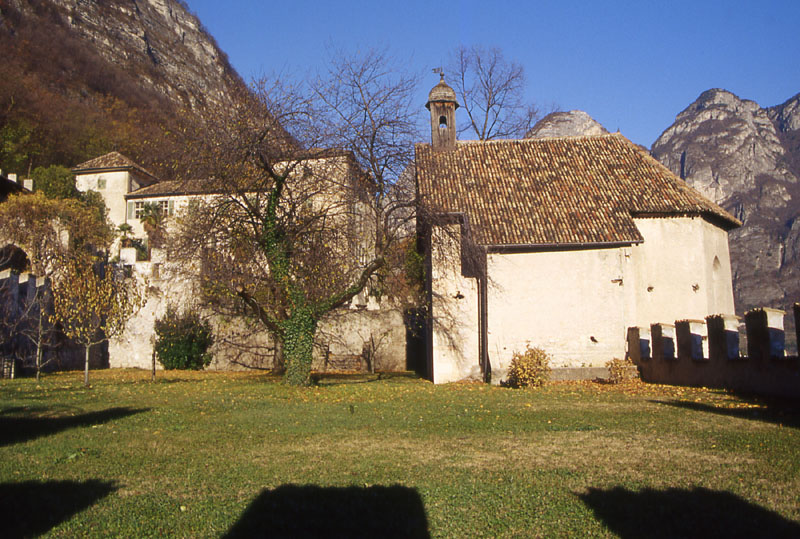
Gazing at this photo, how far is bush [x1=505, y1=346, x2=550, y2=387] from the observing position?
661 inches

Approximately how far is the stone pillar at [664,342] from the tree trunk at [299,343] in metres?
9.36

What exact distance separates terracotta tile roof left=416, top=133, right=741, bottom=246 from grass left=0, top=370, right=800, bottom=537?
827 centimetres

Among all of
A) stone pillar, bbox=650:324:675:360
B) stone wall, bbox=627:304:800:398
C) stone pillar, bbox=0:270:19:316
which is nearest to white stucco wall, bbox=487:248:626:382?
stone wall, bbox=627:304:800:398

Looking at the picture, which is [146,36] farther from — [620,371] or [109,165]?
[620,371]

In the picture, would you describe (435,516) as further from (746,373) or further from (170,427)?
(746,373)

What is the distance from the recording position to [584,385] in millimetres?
17094

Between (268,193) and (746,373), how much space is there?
493 inches

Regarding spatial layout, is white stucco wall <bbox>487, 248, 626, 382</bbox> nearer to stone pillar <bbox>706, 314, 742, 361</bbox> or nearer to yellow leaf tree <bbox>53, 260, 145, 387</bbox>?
stone pillar <bbox>706, 314, 742, 361</bbox>

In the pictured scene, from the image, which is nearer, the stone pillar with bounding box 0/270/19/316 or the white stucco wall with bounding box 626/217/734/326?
the white stucco wall with bounding box 626/217/734/326

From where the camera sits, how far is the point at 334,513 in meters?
4.87

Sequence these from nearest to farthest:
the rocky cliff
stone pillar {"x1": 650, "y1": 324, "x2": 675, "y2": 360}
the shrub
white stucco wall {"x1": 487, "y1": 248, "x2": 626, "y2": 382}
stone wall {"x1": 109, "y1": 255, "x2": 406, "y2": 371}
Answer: stone pillar {"x1": 650, "y1": 324, "x2": 675, "y2": 360}
the shrub
white stucco wall {"x1": 487, "y1": 248, "x2": 626, "y2": 382}
stone wall {"x1": 109, "y1": 255, "x2": 406, "y2": 371}
the rocky cliff

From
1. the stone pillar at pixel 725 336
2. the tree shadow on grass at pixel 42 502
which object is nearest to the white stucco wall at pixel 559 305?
the stone pillar at pixel 725 336

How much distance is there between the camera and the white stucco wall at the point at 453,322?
1933 centimetres

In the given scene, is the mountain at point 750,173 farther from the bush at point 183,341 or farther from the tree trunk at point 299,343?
the tree trunk at point 299,343
